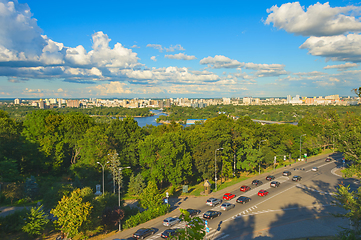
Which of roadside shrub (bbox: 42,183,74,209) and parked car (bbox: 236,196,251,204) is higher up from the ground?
roadside shrub (bbox: 42,183,74,209)

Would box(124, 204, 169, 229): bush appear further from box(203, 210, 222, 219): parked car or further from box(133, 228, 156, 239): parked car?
box(203, 210, 222, 219): parked car

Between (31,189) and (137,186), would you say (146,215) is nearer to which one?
(137,186)

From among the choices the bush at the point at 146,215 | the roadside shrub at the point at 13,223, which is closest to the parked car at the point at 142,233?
the bush at the point at 146,215

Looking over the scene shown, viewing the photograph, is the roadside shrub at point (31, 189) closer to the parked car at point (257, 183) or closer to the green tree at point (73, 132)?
the green tree at point (73, 132)

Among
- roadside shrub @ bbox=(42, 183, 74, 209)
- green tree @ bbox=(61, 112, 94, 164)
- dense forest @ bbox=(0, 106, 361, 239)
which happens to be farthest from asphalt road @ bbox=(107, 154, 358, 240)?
green tree @ bbox=(61, 112, 94, 164)

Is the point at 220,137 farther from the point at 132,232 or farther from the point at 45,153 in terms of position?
the point at 45,153

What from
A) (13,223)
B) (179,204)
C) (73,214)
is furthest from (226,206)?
(13,223)

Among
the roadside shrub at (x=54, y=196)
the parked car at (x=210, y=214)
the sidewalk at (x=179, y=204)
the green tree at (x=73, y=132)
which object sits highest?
the green tree at (x=73, y=132)
